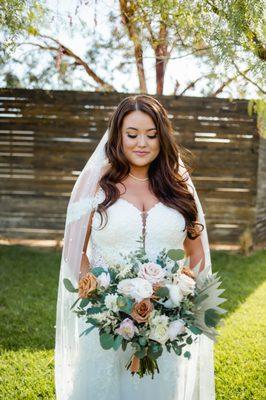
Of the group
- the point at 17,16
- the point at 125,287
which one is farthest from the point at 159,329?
the point at 17,16

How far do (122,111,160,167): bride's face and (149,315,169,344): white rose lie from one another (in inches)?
34.0

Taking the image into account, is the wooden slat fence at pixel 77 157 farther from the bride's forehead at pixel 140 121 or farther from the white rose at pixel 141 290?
the white rose at pixel 141 290

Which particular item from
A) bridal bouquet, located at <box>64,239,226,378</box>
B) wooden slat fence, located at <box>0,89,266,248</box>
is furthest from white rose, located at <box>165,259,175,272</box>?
wooden slat fence, located at <box>0,89,266,248</box>

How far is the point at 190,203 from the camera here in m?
2.58

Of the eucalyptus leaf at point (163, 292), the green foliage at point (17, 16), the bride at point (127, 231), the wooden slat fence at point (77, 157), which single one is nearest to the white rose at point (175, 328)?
the eucalyptus leaf at point (163, 292)

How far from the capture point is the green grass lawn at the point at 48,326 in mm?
3521

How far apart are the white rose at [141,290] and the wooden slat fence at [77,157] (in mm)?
5886

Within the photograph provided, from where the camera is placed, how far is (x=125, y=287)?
1938mm

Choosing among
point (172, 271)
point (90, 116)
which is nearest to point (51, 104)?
point (90, 116)

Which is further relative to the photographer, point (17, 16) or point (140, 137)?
point (17, 16)

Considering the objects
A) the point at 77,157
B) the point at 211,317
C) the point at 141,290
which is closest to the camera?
the point at 141,290

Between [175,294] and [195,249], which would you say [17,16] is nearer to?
[195,249]

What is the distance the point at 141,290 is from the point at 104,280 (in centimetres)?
17

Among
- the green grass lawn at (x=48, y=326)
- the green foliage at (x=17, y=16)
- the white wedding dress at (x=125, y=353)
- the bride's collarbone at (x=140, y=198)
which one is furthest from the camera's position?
the green foliage at (x=17, y=16)
